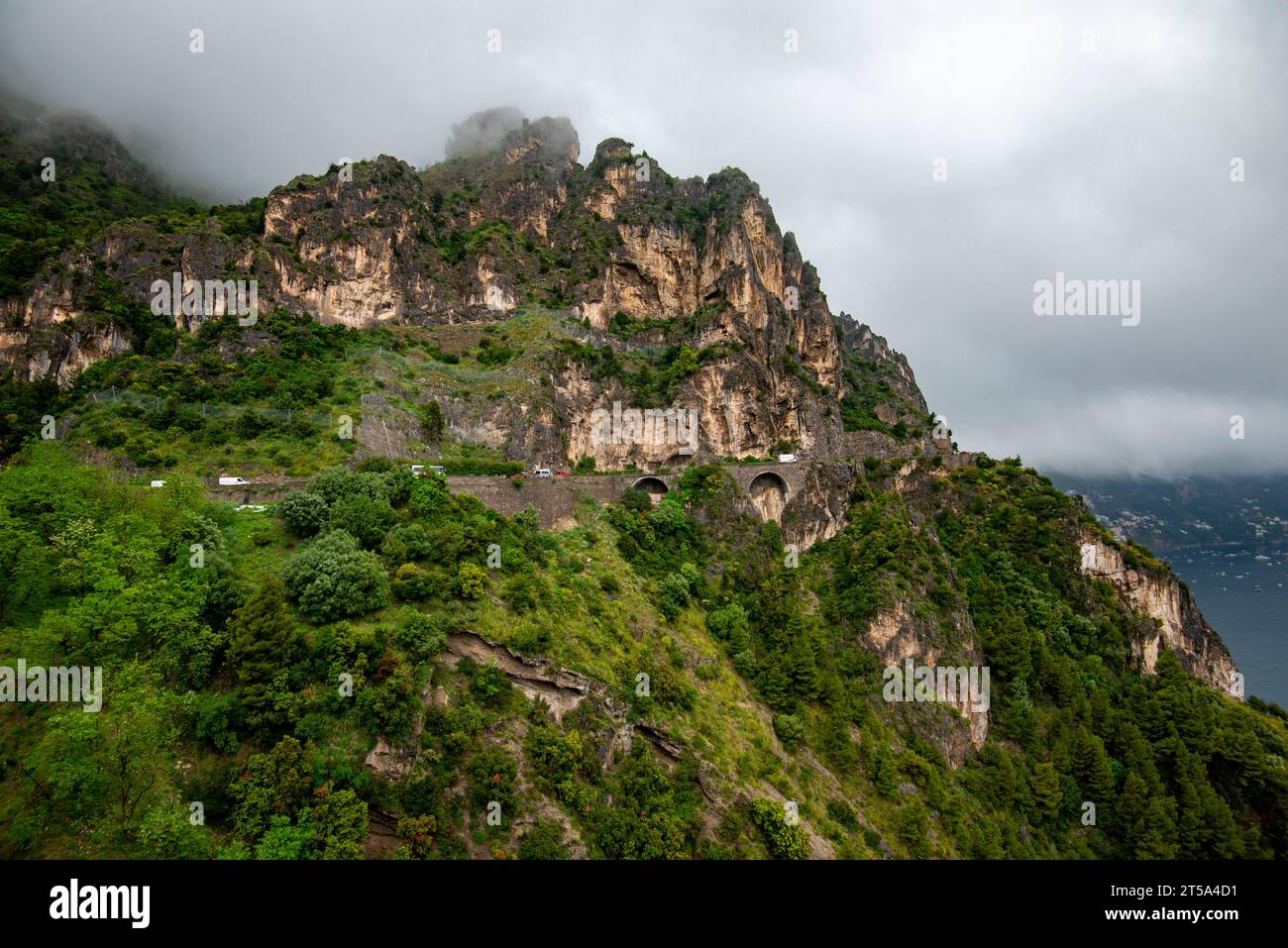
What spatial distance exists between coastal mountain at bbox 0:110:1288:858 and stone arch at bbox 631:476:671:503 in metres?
0.39

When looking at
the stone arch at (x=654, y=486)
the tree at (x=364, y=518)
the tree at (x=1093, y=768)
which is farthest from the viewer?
the stone arch at (x=654, y=486)

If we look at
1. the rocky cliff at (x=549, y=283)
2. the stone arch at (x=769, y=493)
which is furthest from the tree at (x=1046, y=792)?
the rocky cliff at (x=549, y=283)

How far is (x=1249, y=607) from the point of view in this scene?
11400 centimetres

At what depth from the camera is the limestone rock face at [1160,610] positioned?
169ft

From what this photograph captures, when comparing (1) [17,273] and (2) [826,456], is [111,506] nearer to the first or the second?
(1) [17,273]

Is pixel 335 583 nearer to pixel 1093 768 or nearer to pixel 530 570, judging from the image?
pixel 530 570

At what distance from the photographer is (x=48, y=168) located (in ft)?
235

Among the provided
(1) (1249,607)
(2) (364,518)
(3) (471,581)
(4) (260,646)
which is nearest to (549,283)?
(2) (364,518)

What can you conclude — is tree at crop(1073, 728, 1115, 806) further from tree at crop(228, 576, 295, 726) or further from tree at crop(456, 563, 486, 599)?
tree at crop(228, 576, 295, 726)

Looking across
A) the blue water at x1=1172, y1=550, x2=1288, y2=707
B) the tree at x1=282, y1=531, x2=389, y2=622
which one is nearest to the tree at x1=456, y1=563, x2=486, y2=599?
the tree at x1=282, y1=531, x2=389, y2=622

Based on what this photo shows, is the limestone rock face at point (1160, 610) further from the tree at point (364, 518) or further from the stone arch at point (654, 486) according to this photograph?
the tree at point (364, 518)

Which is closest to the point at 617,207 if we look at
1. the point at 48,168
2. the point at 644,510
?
the point at 644,510

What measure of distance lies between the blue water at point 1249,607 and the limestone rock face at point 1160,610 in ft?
122

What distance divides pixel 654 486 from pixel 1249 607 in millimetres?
141422
